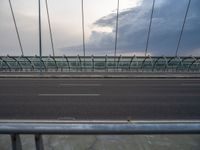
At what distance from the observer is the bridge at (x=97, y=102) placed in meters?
2.34

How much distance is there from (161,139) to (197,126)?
3.88 feet

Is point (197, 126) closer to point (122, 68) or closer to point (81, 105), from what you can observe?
point (81, 105)

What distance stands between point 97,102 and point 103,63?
1686cm

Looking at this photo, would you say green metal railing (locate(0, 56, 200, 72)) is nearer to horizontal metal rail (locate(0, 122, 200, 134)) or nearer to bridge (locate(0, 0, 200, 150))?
bridge (locate(0, 0, 200, 150))

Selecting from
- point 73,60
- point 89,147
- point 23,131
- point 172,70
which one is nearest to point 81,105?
point 89,147

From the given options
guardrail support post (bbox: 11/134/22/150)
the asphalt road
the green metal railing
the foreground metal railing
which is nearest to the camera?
the foreground metal railing

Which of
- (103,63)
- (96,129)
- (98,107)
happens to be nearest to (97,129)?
(96,129)

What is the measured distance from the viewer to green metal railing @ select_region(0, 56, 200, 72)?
2561cm

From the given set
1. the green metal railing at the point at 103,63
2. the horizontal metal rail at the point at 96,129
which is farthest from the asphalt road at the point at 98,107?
the green metal railing at the point at 103,63

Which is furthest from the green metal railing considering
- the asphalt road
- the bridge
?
the asphalt road

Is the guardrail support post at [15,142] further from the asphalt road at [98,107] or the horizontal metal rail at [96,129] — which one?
the asphalt road at [98,107]

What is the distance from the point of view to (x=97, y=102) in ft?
30.2

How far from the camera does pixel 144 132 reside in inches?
91.8

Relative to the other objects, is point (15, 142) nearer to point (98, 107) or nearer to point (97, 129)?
point (97, 129)
